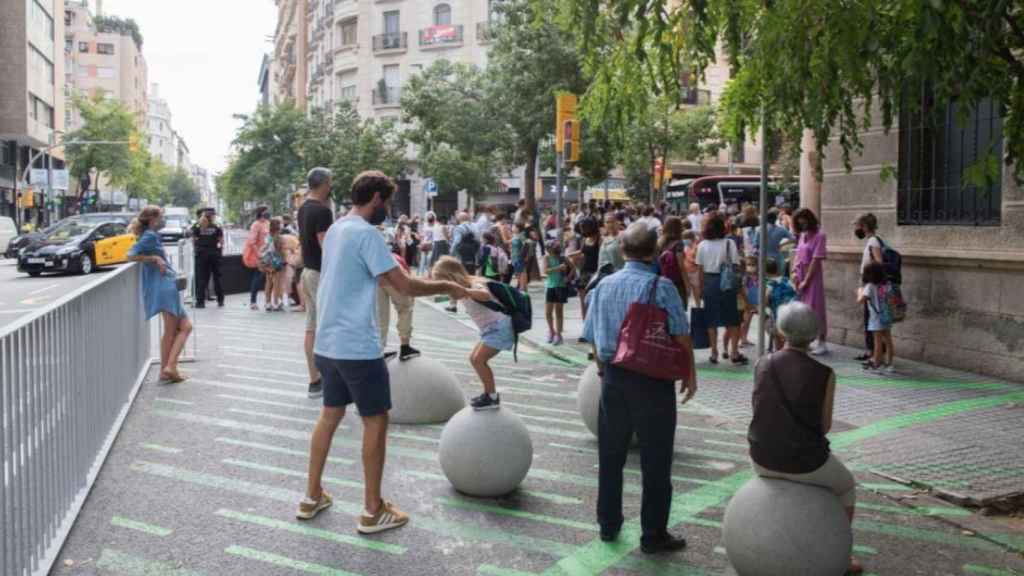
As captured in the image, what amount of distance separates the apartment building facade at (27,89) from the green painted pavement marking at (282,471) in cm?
4798

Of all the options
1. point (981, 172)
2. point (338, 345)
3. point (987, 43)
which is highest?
point (987, 43)

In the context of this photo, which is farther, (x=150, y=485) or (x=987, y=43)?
(x=150, y=485)

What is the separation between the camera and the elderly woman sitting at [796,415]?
177 inches

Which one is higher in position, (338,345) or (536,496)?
(338,345)

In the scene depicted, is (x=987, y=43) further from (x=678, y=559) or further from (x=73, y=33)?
(x=73, y=33)

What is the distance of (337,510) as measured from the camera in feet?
18.9

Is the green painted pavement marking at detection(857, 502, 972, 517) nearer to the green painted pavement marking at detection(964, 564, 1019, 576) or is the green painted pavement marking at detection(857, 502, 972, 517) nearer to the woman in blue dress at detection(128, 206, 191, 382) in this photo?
the green painted pavement marking at detection(964, 564, 1019, 576)

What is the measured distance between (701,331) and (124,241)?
21.9 metres

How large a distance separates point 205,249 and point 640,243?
14.9m

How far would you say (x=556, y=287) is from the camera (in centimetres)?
1352

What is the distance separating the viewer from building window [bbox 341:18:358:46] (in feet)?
191

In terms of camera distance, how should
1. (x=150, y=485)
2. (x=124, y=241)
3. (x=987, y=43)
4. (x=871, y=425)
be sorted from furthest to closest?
(x=124, y=241), (x=871, y=425), (x=150, y=485), (x=987, y=43)

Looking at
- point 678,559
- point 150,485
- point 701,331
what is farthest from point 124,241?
point 678,559

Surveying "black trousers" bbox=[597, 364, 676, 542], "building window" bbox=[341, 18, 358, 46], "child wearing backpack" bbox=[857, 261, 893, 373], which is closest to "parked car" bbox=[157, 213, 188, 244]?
"building window" bbox=[341, 18, 358, 46]
